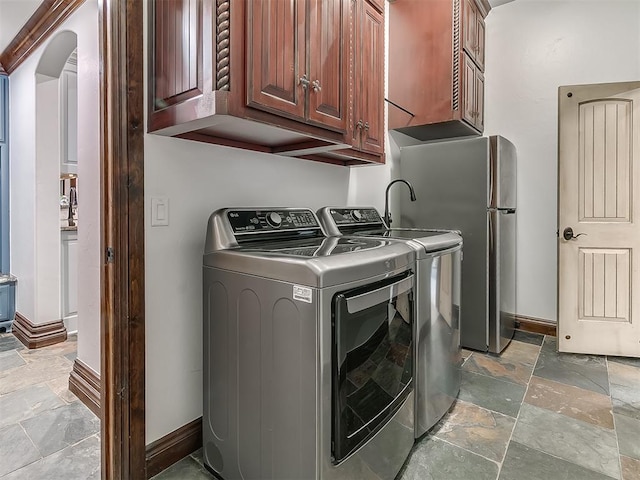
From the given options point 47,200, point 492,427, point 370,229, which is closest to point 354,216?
point 370,229

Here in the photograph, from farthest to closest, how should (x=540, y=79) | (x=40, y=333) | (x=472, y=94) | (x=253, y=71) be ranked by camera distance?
(x=540, y=79) → (x=472, y=94) → (x=40, y=333) → (x=253, y=71)

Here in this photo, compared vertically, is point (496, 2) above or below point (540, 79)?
above

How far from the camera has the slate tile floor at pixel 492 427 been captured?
59.6 inches

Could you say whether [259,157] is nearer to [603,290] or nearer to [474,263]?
[474,263]

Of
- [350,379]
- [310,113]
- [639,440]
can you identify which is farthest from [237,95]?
[639,440]

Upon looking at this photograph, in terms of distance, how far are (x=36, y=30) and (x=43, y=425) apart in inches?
104

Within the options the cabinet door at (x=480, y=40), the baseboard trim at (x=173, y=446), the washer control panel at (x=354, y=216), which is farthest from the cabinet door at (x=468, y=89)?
the baseboard trim at (x=173, y=446)

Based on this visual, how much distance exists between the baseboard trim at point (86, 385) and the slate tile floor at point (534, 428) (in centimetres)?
76

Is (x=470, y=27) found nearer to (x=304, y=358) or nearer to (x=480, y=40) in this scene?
(x=480, y=40)

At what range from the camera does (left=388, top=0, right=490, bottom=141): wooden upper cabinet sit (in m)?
2.74

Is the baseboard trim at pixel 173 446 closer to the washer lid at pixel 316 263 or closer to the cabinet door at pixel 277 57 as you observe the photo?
the washer lid at pixel 316 263

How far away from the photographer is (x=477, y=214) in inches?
107

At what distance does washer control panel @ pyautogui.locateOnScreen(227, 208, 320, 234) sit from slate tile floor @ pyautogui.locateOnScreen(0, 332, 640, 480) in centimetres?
103

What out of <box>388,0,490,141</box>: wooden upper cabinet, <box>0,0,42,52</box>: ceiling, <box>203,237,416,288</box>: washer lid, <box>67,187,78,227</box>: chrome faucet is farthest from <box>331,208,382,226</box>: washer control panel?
<box>67,187,78,227</box>: chrome faucet
